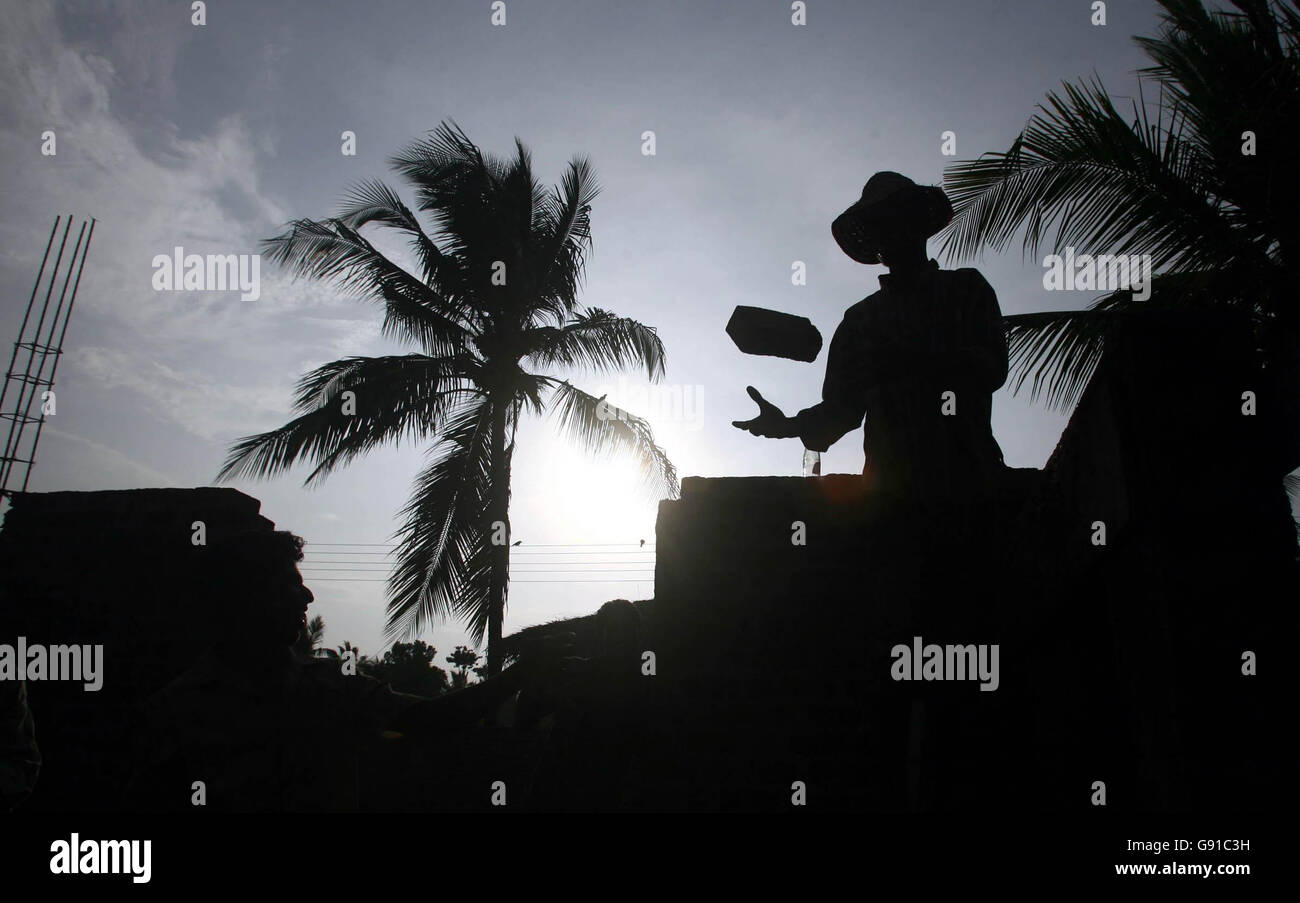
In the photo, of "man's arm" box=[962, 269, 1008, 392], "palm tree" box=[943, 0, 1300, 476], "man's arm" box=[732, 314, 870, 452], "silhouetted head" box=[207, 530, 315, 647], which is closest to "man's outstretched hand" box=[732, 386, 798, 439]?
"man's arm" box=[732, 314, 870, 452]

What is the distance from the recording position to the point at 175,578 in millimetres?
5895

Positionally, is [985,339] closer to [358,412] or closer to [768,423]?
[768,423]

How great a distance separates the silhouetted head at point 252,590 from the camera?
2324 mm

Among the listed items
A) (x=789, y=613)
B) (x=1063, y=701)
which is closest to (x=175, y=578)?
(x=789, y=613)

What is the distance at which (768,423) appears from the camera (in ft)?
9.19

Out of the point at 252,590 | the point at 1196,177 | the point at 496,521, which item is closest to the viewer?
the point at 252,590

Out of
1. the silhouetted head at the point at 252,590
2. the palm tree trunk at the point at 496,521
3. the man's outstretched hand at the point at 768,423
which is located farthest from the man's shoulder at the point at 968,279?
the palm tree trunk at the point at 496,521

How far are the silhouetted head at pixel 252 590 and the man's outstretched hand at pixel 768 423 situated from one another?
5.32 feet

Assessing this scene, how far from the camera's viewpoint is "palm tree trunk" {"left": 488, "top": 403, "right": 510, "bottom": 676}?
35.3 ft

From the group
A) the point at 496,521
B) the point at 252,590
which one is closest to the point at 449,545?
the point at 496,521

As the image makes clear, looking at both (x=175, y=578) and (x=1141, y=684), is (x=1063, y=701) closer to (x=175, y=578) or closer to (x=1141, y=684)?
(x=1141, y=684)

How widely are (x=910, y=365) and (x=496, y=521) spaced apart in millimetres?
9304

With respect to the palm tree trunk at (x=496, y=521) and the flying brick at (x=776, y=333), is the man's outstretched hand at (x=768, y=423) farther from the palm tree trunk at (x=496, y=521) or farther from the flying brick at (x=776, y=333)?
the palm tree trunk at (x=496, y=521)

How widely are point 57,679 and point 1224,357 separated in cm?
740
